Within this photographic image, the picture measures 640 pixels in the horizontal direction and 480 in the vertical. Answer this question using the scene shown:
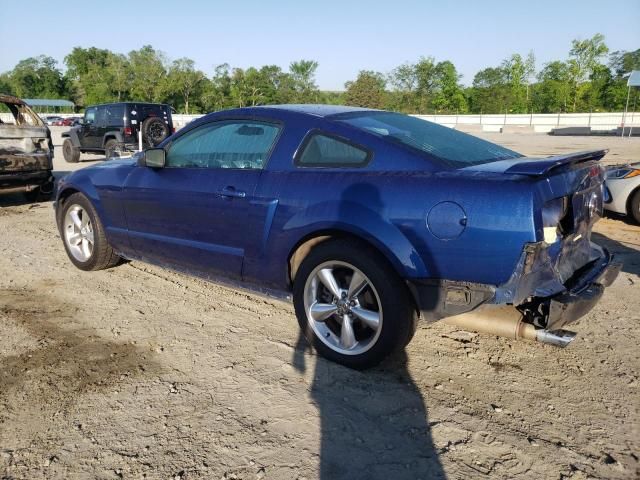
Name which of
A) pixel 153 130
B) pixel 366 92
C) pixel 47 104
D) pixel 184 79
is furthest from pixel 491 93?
pixel 47 104

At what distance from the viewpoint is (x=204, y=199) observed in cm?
364

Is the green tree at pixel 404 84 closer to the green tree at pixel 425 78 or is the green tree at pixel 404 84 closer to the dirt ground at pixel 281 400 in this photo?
the green tree at pixel 425 78

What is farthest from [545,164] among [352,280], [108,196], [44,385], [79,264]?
[79,264]

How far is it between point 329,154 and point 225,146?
95 cm

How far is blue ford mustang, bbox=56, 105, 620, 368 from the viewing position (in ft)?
8.42

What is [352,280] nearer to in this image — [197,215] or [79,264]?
[197,215]

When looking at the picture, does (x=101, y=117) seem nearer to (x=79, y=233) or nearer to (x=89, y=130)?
(x=89, y=130)

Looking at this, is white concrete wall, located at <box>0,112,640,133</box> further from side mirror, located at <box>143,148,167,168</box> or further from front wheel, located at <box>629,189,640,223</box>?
side mirror, located at <box>143,148,167,168</box>

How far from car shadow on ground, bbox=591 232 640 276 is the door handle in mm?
3907

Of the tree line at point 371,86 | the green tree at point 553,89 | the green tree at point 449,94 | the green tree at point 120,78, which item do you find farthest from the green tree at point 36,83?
the green tree at point 553,89

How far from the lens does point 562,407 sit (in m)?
2.68

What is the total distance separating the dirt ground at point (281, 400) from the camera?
88.8 inches

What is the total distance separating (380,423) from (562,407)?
995mm

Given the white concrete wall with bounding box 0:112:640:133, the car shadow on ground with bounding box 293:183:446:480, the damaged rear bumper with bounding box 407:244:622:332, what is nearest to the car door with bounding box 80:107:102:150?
the car shadow on ground with bounding box 293:183:446:480
